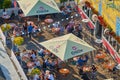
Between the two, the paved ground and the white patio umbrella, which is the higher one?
the white patio umbrella

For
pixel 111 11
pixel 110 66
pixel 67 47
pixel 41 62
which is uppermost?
pixel 111 11

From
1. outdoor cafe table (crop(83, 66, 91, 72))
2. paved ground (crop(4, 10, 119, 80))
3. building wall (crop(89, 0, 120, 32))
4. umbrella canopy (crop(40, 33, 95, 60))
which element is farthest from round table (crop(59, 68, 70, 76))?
building wall (crop(89, 0, 120, 32))

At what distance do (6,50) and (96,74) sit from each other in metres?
8.05

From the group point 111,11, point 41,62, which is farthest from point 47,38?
point 111,11

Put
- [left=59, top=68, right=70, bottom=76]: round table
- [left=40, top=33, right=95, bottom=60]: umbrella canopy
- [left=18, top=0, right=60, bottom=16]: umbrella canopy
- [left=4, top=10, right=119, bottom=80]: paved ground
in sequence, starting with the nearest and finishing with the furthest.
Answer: [left=40, top=33, right=95, bottom=60]: umbrella canopy, [left=59, top=68, right=70, bottom=76]: round table, [left=4, top=10, right=119, bottom=80]: paved ground, [left=18, top=0, right=60, bottom=16]: umbrella canopy

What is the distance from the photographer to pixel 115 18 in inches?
1121

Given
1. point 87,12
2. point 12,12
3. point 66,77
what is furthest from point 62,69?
point 12,12

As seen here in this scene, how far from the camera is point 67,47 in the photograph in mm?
27328

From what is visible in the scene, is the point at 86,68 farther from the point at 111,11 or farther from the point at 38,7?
the point at 38,7

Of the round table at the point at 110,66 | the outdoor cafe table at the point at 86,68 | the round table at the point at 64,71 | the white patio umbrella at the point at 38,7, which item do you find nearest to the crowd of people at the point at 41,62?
the round table at the point at 64,71

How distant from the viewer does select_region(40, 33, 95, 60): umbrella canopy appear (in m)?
27.0

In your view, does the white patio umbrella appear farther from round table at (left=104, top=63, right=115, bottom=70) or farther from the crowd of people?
round table at (left=104, top=63, right=115, bottom=70)

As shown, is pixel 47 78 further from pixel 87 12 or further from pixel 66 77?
pixel 87 12

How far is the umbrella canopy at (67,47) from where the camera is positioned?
88.6ft
